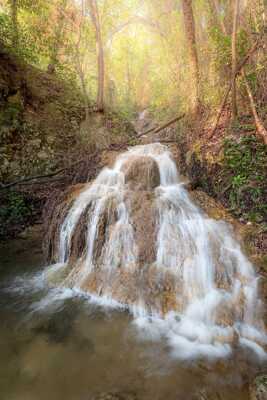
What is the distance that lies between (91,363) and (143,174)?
15.1 ft

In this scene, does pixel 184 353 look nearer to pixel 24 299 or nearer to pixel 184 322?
pixel 184 322

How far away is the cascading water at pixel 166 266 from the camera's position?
11.5 ft

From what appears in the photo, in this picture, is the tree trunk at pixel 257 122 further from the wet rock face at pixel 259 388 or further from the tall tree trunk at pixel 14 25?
the tall tree trunk at pixel 14 25

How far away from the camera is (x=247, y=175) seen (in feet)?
17.0

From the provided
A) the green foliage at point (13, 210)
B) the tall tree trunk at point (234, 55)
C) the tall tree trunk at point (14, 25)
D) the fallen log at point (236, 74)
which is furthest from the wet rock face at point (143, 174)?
the tall tree trunk at point (14, 25)

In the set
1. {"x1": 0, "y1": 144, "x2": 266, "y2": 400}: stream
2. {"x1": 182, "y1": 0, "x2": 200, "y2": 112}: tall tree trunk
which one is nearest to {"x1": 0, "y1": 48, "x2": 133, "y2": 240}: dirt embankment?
{"x1": 0, "y1": 144, "x2": 266, "y2": 400}: stream

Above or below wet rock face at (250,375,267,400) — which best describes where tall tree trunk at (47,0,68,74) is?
above

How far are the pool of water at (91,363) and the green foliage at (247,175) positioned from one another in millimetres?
2930

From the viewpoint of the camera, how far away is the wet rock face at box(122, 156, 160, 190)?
632 centimetres

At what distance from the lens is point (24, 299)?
4289 mm

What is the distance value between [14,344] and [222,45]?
8083 mm

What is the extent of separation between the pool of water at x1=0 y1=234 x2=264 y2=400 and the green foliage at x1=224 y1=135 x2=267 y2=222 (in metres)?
2.93

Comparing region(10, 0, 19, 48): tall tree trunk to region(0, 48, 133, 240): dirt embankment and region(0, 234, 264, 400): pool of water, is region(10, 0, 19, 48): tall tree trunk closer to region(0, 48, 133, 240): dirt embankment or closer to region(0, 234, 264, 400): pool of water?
region(0, 48, 133, 240): dirt embankment

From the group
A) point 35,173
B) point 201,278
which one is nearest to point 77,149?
point 35,173
